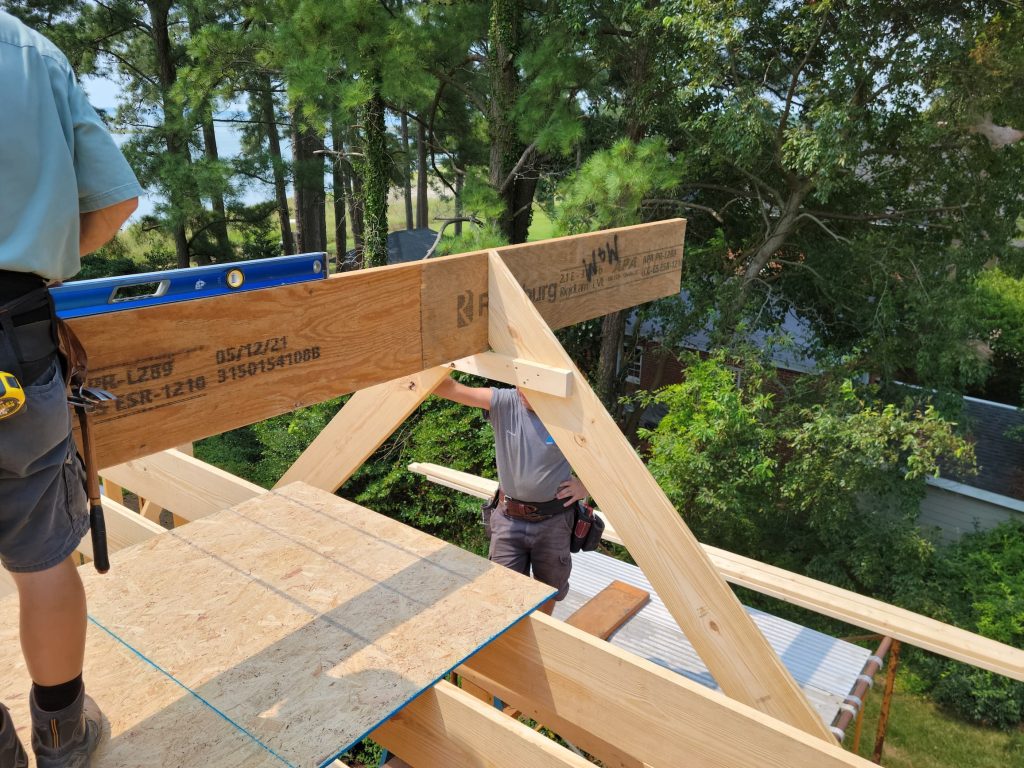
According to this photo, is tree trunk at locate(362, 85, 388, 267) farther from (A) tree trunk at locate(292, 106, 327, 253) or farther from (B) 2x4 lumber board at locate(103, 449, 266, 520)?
(B) 2x4 lumber board at locate(103, 449, 266, 520)

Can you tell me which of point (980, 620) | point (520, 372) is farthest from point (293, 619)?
point (980, 620)

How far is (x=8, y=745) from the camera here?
1502 millimetres

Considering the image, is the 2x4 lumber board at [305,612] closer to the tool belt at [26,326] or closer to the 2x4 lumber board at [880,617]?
the tool belt at [26,326]

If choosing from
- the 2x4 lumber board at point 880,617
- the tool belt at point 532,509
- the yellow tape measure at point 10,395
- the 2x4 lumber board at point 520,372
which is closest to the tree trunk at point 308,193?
the tool belt at point 532,509

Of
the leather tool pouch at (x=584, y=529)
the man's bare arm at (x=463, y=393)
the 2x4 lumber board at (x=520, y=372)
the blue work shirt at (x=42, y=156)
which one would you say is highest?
the blue work shirt at (x=42, y=156)

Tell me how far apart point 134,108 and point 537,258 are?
14382 millimetres

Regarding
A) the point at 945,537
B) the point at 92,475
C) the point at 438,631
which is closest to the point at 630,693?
the point at 438,631

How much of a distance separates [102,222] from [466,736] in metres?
1.51

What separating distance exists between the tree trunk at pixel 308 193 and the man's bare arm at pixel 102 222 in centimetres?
1313

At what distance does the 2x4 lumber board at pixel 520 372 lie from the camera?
2262 mm

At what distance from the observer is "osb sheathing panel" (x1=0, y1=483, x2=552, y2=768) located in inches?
70.8

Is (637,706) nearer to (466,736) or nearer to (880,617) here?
(466,736)

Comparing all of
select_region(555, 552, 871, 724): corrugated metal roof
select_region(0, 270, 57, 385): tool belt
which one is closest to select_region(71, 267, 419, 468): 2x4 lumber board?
select_region(0, 270, 57, 385): tool belt

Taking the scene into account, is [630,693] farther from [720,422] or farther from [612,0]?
[612,0]
